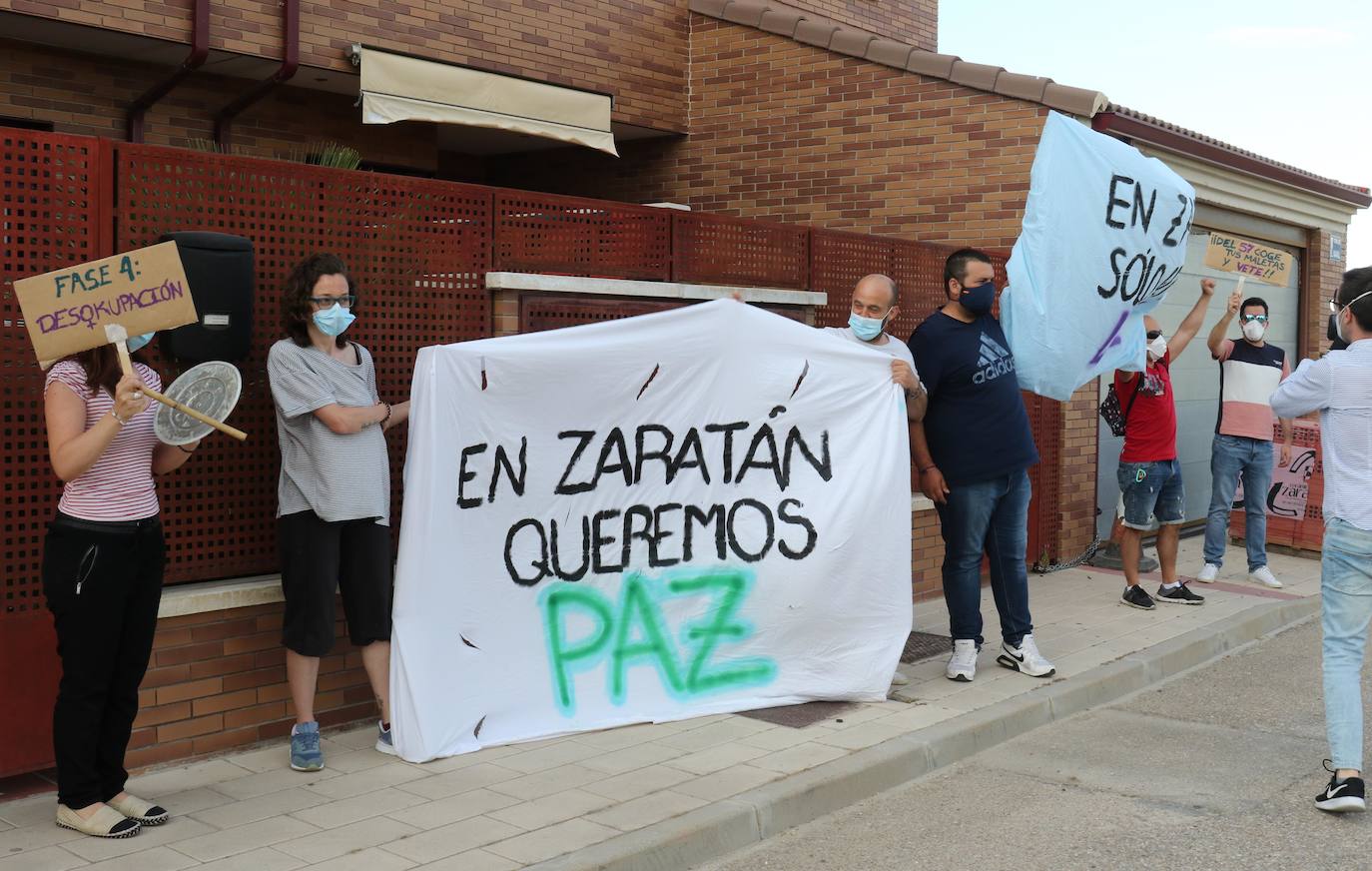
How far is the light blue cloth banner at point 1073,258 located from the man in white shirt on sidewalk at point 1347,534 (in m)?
1.85

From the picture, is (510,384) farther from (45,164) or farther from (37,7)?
(37,7)

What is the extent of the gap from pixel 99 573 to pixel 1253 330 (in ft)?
27.3

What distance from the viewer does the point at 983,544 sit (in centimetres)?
677

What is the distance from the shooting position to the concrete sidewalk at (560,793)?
168 inches

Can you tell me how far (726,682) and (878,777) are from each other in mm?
936

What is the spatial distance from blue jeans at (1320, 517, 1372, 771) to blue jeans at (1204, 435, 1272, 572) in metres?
5.00

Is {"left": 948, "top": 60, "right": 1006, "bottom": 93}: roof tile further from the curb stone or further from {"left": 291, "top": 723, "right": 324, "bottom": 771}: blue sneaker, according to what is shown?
{"left": 291, "top": 723, "right": 324, "bottom": 771}: blue sneaker

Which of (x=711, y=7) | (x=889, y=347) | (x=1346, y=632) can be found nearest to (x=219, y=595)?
(x=889, y=347)

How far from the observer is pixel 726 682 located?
19.8 feet

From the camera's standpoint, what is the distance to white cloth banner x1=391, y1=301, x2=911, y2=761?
17.4 ft

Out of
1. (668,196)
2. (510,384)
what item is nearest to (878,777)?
(510,384)

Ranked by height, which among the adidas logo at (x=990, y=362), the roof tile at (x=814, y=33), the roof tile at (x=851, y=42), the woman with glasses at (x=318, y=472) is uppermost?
the roof tile at (x=814, y=33)

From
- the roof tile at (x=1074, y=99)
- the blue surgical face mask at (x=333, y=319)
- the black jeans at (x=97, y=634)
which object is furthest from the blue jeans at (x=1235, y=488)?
the black jeans at (x=97, y=634)

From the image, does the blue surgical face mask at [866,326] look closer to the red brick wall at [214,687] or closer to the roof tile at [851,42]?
the red brick wall at [214,687]
